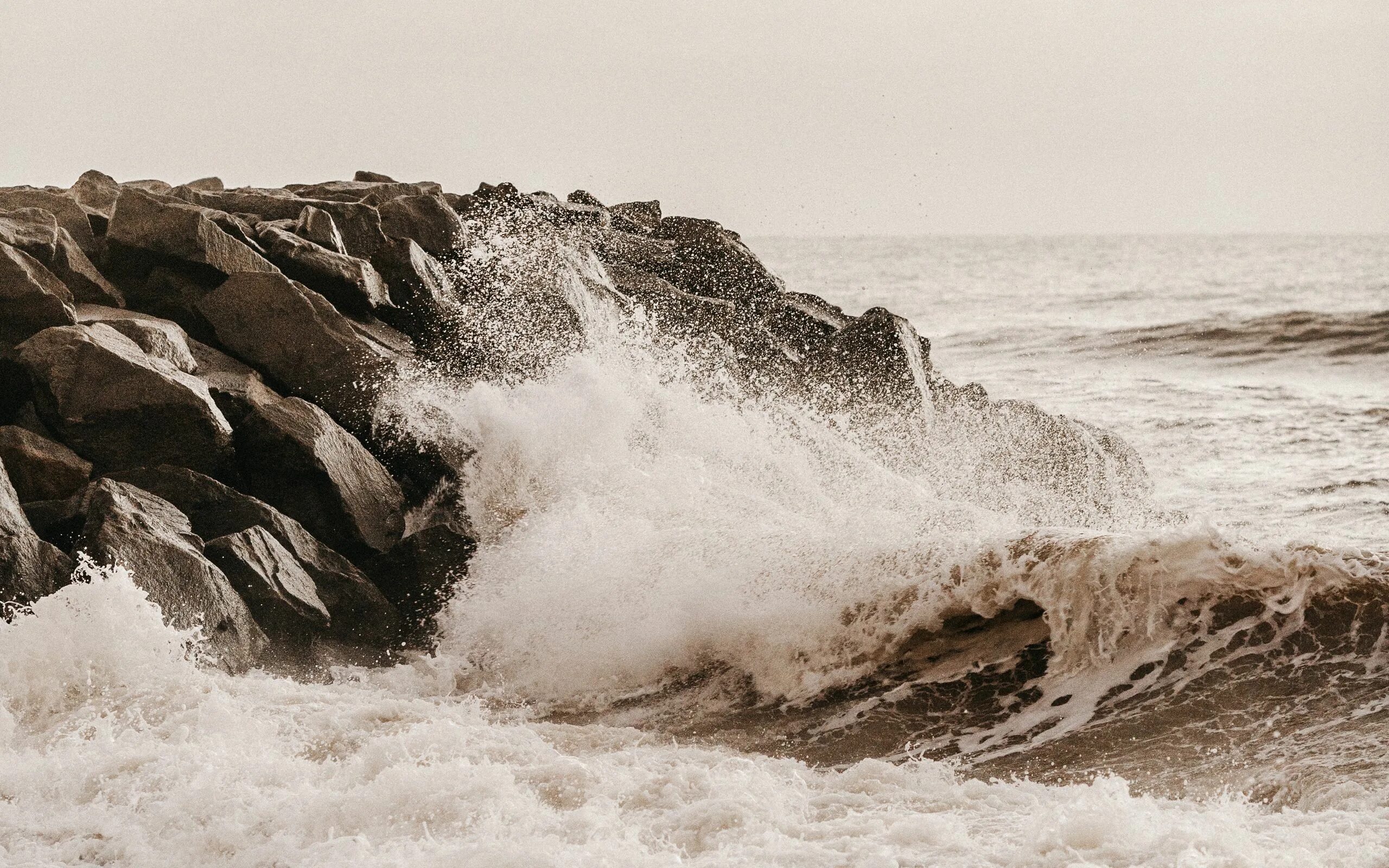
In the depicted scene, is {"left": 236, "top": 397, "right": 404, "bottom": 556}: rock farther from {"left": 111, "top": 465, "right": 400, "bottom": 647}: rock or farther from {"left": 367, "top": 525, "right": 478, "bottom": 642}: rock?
{"left": 111, "top": 465, "right": 400, "bottom": 647}: rock

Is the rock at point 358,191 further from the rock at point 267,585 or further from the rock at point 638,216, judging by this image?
the rock at point 267,585

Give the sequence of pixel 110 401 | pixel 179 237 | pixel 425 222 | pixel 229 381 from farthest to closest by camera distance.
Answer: pixel 425 222, pixel 179 237, pixel 229 381, pixel 110 401

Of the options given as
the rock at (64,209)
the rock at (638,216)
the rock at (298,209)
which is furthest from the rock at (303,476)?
the rock at (638,216)

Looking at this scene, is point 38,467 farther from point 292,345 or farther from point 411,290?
point 411,290

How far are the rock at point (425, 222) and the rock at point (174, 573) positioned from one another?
16.2 feet

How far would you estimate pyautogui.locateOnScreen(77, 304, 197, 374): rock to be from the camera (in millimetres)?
6961

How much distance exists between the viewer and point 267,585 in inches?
225

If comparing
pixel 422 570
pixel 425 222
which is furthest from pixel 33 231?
pixel 422 570

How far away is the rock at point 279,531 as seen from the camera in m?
6.12

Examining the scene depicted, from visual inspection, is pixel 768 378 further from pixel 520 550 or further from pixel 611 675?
pixel 611 675

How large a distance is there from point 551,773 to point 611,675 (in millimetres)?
1647

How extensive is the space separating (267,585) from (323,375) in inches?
93.5

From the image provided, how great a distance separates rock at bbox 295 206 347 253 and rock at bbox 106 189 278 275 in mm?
802

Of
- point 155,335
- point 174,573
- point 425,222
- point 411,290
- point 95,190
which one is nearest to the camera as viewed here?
point 174,573
